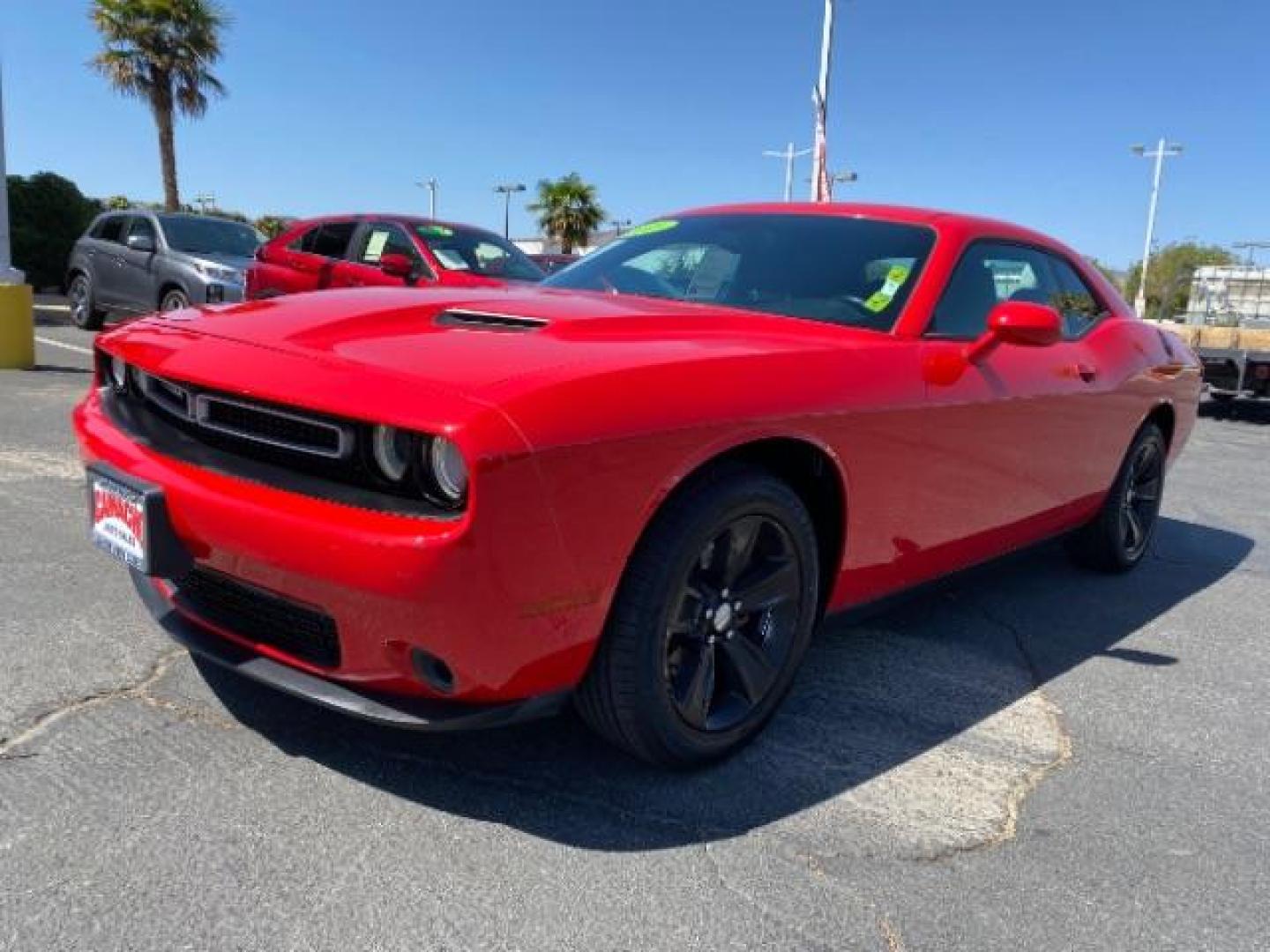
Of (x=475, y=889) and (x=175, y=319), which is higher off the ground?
(x=175, y=319)

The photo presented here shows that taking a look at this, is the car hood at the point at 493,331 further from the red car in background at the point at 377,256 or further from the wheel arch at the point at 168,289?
the wheel arch at the point at 168,289

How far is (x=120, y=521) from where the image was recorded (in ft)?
7.54

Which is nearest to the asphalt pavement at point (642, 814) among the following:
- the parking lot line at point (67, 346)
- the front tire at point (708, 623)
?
the front tire at point (708, 623)

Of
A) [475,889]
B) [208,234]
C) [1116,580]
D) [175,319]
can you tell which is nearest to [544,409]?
[475,889]

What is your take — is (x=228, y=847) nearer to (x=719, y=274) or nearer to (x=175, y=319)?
(x=175, y=319)

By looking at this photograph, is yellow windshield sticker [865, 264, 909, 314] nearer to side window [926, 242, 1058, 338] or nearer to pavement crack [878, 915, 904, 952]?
side window [926, 242, 1058, 338]

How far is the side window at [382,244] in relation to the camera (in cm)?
843

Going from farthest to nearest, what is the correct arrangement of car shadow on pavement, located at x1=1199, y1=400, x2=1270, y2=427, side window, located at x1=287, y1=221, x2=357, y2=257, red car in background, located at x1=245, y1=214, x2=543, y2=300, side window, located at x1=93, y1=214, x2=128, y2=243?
car shadow on pavement, located at x1=1199, y1=400, x2=1270, y2=427, side window, located at x1=93, y1=214, x2=128, y2=243, side window, located at x1=287, y1=221, x2=357, y2=257, red car in background, located at x1=245, y1=214, x2=543, y2=300

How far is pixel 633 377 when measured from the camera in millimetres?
2102

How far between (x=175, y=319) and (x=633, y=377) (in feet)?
4.23

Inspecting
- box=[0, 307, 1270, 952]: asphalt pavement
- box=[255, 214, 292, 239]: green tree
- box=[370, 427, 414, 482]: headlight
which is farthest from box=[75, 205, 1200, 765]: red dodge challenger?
box=[255, 214, 292, 239]: green tree

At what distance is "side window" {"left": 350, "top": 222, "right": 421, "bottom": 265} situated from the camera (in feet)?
27.7

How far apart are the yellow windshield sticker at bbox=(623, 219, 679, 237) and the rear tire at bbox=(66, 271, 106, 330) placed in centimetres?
1056

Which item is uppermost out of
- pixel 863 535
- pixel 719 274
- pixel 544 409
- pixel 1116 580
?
pixel 719 274
